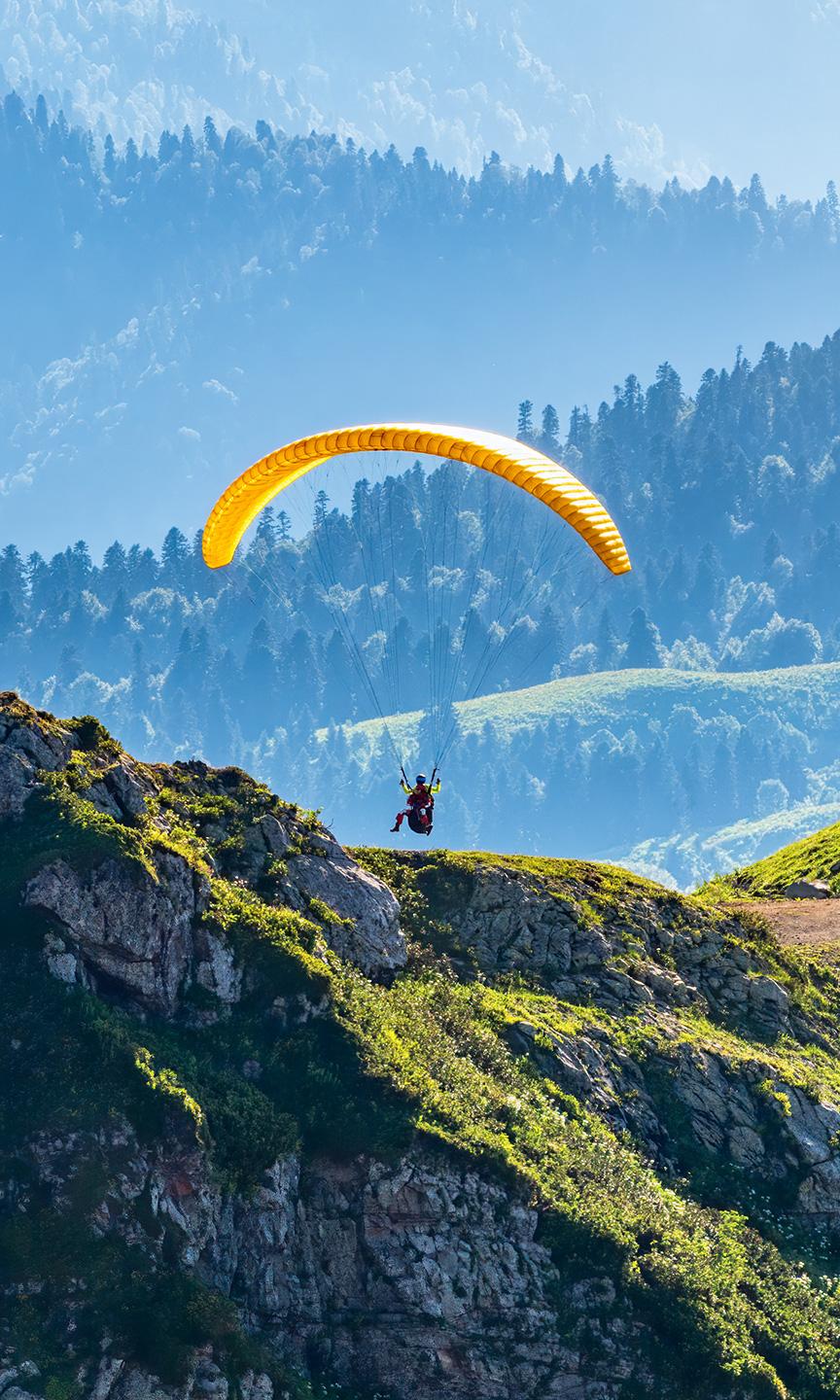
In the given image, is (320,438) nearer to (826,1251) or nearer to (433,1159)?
(433,1159)

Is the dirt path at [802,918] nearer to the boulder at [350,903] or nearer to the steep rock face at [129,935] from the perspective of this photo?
the boulder at [350,903]

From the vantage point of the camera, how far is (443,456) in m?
40.9

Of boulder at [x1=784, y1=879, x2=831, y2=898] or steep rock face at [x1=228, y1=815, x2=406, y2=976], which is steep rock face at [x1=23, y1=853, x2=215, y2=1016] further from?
boulder at [x1=784, y1=879, x2=831, y2=898]

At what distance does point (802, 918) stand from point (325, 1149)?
32.6m

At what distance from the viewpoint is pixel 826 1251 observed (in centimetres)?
4006

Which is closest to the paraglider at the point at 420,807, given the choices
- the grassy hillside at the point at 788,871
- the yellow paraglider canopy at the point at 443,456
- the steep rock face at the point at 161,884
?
the steep rock face at the point at 161,884

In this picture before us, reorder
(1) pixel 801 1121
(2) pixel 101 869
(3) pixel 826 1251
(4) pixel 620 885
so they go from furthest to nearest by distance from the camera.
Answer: (4) pixel 620 885 < (1) pixel 801 1121 < (3) pixel 826 1251 < (2) pixel 101 869

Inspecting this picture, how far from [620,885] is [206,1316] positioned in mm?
22679

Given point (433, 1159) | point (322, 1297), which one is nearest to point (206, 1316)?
point (322, 1297)

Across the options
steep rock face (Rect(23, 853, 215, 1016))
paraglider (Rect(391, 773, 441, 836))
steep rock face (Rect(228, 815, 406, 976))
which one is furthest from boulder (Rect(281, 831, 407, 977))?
steep rock face (Rect(23, 853, 215, 1016))

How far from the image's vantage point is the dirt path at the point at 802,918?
60375 millimetres

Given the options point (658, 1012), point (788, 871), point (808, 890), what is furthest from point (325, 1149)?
point (788, 871)

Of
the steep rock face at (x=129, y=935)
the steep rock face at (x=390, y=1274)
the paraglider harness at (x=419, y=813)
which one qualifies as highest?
the paraglider harness at (x=419, y=813)

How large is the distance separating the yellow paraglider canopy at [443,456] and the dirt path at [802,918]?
2135cm
